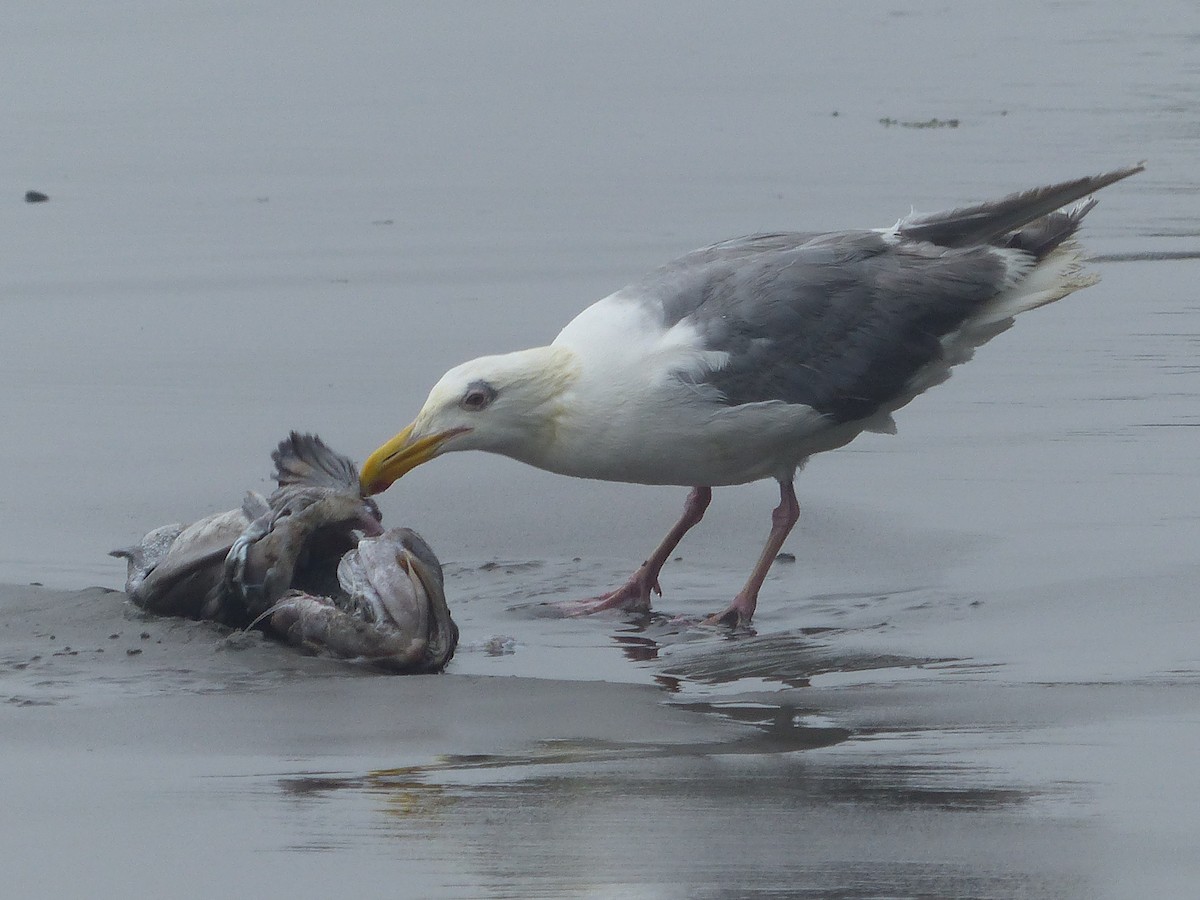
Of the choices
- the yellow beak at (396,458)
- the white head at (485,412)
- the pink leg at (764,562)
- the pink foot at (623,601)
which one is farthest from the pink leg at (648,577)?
the yellow beak at (396,458)

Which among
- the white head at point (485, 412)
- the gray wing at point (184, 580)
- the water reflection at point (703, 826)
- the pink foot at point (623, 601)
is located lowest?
the water reflection at point (703, 826)

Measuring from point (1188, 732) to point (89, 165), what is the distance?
34.9 feet

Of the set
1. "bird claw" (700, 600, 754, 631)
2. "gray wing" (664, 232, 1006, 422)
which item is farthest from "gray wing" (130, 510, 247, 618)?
"gray wing" (664, 232, 1006, 422)

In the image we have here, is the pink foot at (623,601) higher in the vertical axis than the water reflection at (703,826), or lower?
higher

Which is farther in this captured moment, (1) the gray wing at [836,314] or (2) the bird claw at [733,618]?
(1) the gray wing at [836,314]

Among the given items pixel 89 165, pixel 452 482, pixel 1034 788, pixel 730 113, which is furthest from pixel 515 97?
pixel 1034 788

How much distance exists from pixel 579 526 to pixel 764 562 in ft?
3.42

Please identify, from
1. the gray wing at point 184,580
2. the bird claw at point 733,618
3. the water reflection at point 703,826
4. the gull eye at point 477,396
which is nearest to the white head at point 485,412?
the gull eye at point 477,396

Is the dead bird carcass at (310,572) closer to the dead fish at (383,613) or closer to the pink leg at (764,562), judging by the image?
the dead fish at (383,613)

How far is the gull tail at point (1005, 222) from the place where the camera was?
7.14m

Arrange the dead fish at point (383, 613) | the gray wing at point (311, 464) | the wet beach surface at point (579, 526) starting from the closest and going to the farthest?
the wet beach surface at point (579, 526)
the dead fish at point (383, 613)
the gray wing at point (311, 464)

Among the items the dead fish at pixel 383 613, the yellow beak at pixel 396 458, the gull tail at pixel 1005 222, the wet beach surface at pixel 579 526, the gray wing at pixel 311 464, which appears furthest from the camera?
the gull tail at pixel 1005 222

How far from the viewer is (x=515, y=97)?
1641 centimetres

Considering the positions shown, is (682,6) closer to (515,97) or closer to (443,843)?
(515,97)
